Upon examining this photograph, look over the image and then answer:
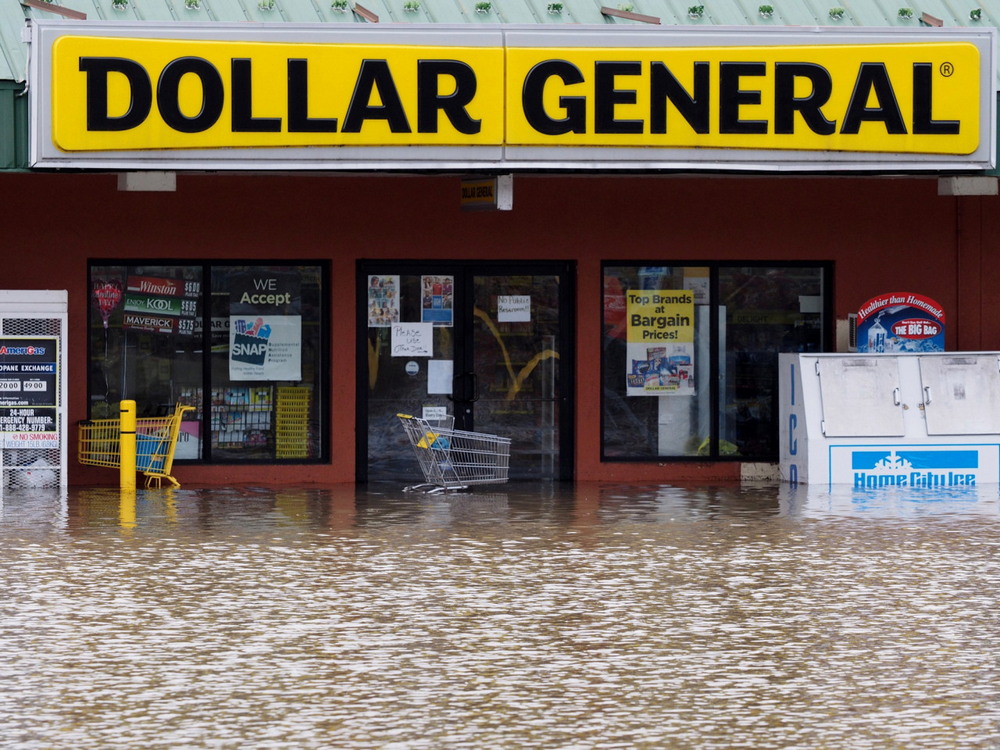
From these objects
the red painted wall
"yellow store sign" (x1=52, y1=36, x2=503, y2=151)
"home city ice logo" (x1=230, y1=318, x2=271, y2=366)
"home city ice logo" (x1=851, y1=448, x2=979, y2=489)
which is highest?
"yellow store sign" (x1=52, y1=36, x2=503, y2=151)

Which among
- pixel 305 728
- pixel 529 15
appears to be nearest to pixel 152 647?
pixel 305 728

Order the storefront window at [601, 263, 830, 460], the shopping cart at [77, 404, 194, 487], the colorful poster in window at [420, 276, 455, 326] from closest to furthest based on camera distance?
the shopping cart at [77, 404, 194, 487] → the colorful poster in window at [420, 276, 455, 326] → the storefront window at [601, 263, 830, 460]

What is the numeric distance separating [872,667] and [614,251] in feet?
36.1

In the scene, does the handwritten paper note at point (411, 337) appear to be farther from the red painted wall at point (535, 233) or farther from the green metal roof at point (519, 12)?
the green metal roof at point (519, 12)

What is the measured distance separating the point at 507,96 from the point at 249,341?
4489 millimetres

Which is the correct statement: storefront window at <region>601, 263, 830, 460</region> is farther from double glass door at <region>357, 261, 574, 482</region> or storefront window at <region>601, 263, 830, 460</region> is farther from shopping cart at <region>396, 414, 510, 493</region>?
shopping cart at <region>396, 414, 510, 493</region>

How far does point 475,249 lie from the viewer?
1908 cm

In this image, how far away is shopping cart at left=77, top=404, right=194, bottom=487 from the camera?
18141mm

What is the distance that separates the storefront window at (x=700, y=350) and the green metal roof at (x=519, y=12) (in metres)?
2.93

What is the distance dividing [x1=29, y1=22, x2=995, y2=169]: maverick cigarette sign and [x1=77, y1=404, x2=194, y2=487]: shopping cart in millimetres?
3284

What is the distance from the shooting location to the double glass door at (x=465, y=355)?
1912 cm

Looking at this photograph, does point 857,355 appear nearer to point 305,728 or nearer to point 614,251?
point 614,251

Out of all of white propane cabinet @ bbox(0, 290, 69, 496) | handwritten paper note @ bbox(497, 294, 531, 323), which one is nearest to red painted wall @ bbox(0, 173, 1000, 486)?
handwritten paper note @ bbox(497, 294, 531, 323)

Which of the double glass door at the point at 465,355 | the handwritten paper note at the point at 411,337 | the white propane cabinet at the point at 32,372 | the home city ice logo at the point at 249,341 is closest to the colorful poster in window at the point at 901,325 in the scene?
the double glass door at the point at 465,355
